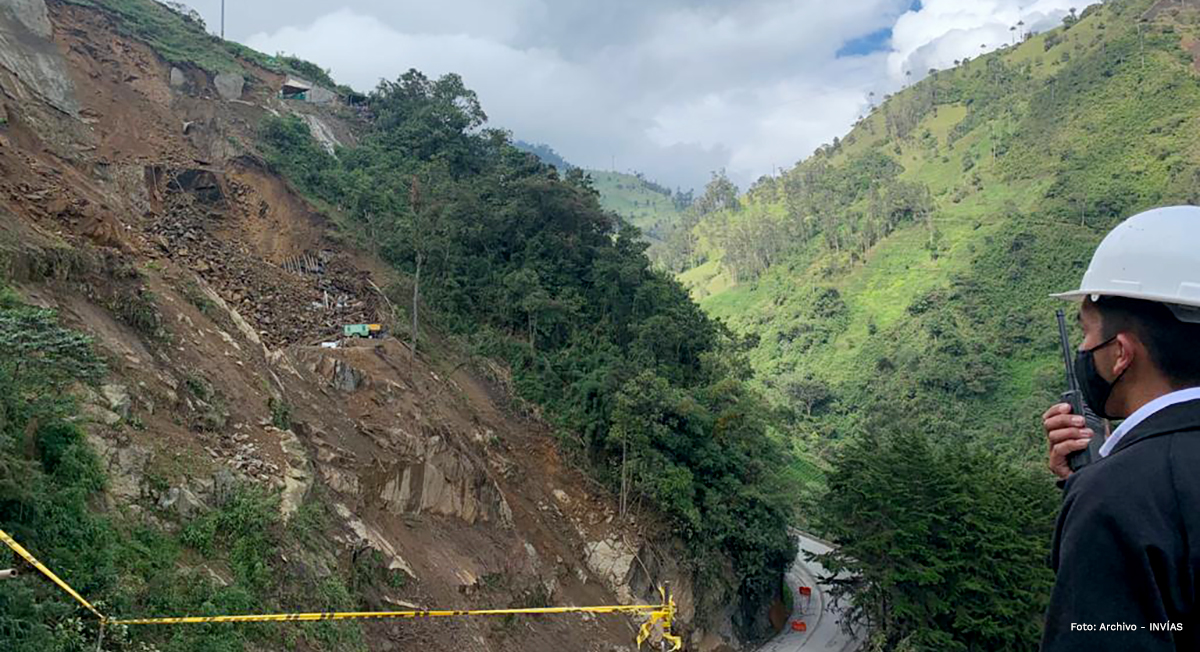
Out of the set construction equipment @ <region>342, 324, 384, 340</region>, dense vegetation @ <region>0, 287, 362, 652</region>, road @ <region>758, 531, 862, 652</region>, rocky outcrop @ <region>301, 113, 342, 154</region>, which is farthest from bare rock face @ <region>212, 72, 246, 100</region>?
road @ <region>758, 531, 862, 652</region>

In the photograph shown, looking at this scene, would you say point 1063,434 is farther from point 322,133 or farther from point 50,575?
point 322,133

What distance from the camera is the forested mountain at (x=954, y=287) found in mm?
21234

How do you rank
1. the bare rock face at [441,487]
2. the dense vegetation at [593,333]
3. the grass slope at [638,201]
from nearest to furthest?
the bare rock face at [441,487] < the dense vegetation at [593,333] < the grass slope at [638,201]

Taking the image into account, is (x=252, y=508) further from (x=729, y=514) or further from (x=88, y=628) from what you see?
(x=729, y=514)

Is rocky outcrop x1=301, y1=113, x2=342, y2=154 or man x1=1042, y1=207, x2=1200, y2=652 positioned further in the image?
rocky outcrop x1=301, y1=113, x2=342, y2=154

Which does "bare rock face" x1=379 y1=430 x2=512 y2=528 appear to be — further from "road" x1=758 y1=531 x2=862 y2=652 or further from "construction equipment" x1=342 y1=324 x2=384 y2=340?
"road" x1=758 y1=531 x2=862 y2=652

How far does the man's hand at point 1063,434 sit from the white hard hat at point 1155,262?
47 centimetres

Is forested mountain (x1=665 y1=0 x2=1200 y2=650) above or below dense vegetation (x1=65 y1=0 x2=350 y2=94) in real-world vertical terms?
below

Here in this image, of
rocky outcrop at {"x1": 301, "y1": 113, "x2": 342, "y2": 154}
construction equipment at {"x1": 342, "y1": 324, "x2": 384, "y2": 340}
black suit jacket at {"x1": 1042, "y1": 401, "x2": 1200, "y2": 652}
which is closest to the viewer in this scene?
black suit jacket at {"x1": 1042, "y1": 401, "x2": 1200, "y2": 652}

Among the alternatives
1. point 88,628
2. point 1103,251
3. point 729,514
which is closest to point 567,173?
point 729,514

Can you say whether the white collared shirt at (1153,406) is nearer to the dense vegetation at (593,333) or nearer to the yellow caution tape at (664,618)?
the yellow caution tape at (664,618)

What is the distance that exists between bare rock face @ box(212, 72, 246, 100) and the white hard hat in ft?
99.9

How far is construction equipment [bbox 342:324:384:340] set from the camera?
18.1 meters

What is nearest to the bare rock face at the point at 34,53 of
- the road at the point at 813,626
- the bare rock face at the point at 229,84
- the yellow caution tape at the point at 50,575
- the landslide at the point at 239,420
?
the landslide at the point at 239,420
